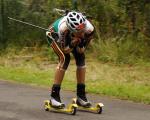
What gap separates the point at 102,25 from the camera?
55.0 feet

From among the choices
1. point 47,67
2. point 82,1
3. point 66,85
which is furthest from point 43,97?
point 82,1

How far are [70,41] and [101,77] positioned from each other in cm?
481

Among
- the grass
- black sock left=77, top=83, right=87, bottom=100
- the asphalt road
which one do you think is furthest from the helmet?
the grass

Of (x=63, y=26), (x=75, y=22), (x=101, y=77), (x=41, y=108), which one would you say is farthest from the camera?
(x=101, y=77)

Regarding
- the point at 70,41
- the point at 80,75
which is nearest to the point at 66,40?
the point at 70,41

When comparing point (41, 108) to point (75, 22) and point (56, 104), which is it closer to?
point (56, 104)

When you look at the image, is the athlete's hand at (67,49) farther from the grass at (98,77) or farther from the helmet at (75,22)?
the grass at (98,77)

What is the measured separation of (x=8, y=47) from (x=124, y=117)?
9.07 m

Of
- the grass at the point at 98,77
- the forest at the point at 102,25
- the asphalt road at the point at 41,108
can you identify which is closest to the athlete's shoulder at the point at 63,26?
the asphalt road at the point at 41,108

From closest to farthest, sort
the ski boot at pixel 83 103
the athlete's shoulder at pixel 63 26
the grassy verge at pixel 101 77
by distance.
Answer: the athlete's shoulder at pixel 63 26
the ski boot at pixel 83 103
the grassy verge at pixel 101 77

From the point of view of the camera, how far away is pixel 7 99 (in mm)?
10391

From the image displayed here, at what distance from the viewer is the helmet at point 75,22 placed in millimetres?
Answer: 8500

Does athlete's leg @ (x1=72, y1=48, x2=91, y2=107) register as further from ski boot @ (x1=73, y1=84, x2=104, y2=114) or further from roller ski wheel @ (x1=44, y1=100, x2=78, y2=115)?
roller ski wheel @ (x1=44, y1=100, x2=78, y2=115)

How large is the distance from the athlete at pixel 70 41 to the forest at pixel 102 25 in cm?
619
